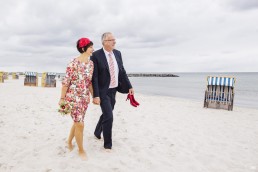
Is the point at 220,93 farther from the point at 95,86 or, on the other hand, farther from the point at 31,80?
the point at 31,80

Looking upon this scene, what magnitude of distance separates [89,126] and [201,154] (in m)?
3.05

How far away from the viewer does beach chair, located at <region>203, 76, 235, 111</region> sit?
11238mm

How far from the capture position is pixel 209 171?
3.88 m

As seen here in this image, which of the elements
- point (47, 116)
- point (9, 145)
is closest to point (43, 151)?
point (9, 145)

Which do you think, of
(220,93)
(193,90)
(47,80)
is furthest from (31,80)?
(193,90)

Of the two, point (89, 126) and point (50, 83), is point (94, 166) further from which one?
point (50, 83)

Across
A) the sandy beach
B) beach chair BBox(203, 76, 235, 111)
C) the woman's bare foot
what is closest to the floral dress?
the woman's bare foot

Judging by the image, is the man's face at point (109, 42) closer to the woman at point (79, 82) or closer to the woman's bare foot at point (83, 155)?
the woman at point (79, 82)

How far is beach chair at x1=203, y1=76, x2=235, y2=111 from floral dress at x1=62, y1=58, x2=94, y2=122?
8.49 m

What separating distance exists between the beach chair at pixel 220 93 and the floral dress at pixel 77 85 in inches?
334

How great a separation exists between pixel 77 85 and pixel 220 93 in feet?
28.8

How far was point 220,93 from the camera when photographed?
11.5m

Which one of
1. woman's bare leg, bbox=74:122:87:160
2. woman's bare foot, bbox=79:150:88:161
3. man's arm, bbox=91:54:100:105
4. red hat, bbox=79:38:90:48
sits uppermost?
red hat, bbox=79:38:90:48

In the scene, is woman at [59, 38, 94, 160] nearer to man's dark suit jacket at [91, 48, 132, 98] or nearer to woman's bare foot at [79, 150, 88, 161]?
man's dark suit jacket at [91, 48, 132, 98]
